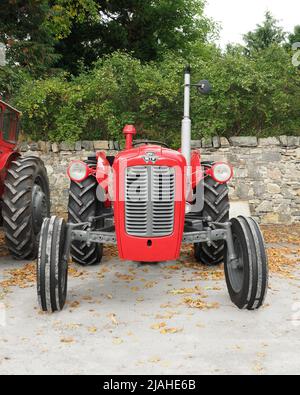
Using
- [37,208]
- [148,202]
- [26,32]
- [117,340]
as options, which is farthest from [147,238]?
[26,32]

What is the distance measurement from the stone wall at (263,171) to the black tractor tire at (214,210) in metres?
4.11

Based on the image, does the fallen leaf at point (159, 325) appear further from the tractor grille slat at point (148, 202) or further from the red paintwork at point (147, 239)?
the tractor grille slat at point (148, 202)

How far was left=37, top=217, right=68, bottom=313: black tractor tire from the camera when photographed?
450 centimetres

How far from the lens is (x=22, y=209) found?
6.23 meters

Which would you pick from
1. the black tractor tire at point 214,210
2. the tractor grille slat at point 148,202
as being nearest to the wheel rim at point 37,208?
the black tractor tire at point 214,210

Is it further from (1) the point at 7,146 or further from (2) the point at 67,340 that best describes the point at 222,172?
(1) the point at 7,146

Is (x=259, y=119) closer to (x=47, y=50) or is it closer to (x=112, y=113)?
(x=112, y=113)

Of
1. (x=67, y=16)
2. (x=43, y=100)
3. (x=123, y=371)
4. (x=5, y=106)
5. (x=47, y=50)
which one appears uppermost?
(x=67, y=16)

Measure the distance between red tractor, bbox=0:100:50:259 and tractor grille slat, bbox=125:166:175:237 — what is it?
77.6 inches

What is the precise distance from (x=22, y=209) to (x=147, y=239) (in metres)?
2.14

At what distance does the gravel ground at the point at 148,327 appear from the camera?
346 cm

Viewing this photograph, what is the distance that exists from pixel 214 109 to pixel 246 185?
1598 mm

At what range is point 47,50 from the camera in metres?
12.9

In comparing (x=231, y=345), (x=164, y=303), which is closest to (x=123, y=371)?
(x=231, y=345)
